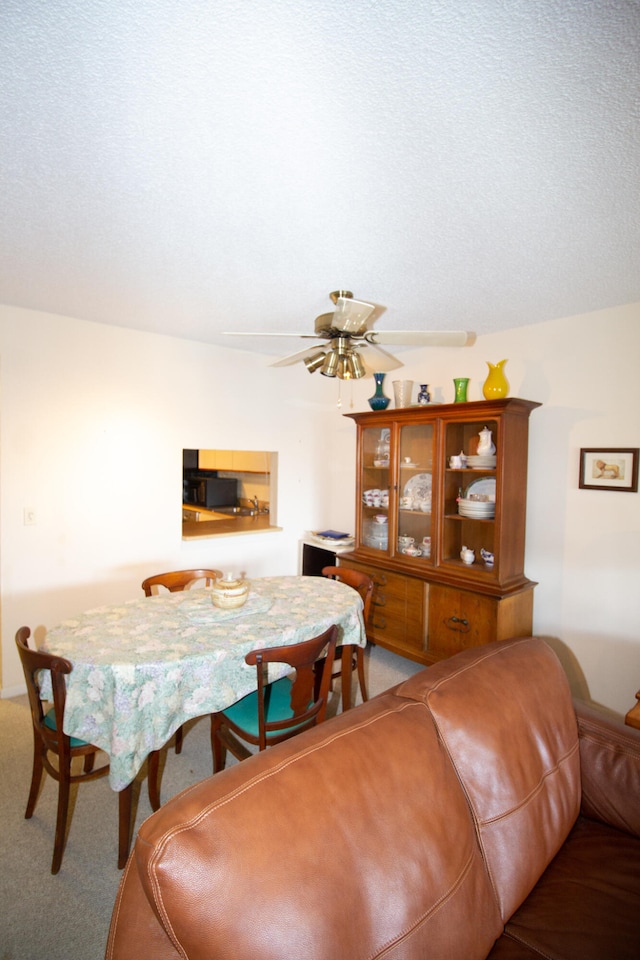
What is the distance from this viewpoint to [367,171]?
141 cm

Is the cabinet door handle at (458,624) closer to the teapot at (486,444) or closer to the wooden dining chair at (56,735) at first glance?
the teapot at (486,444)

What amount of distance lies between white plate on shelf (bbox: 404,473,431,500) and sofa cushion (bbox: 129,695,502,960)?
7.56 feet

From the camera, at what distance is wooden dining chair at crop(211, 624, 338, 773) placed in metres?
1.71

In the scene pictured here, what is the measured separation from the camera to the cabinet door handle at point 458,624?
112 inches

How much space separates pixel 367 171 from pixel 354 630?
200 cm

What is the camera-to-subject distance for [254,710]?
193 cm

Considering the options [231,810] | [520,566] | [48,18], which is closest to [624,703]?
[520,566]

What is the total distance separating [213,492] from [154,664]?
3074 mm

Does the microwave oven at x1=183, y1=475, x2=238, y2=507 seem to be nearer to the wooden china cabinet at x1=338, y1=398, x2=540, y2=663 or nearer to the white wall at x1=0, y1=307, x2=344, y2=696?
the white wall at x1=0, y1=307, x2=344, y2=696

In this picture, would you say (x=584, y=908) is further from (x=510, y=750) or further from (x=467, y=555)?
(x=467, y=555)

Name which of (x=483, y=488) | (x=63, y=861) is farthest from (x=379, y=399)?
(x=63, y=861)

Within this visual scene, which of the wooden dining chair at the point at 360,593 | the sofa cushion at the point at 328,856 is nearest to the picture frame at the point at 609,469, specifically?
the wooden dining chair at the point at 360,593

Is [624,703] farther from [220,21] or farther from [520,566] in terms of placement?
[220,21]

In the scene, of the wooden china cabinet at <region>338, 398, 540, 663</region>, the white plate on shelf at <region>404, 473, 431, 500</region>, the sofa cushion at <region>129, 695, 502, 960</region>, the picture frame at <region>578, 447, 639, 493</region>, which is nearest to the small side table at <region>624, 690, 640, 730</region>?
the sofa cushion at <region>129, 695, 502, 960</region>
